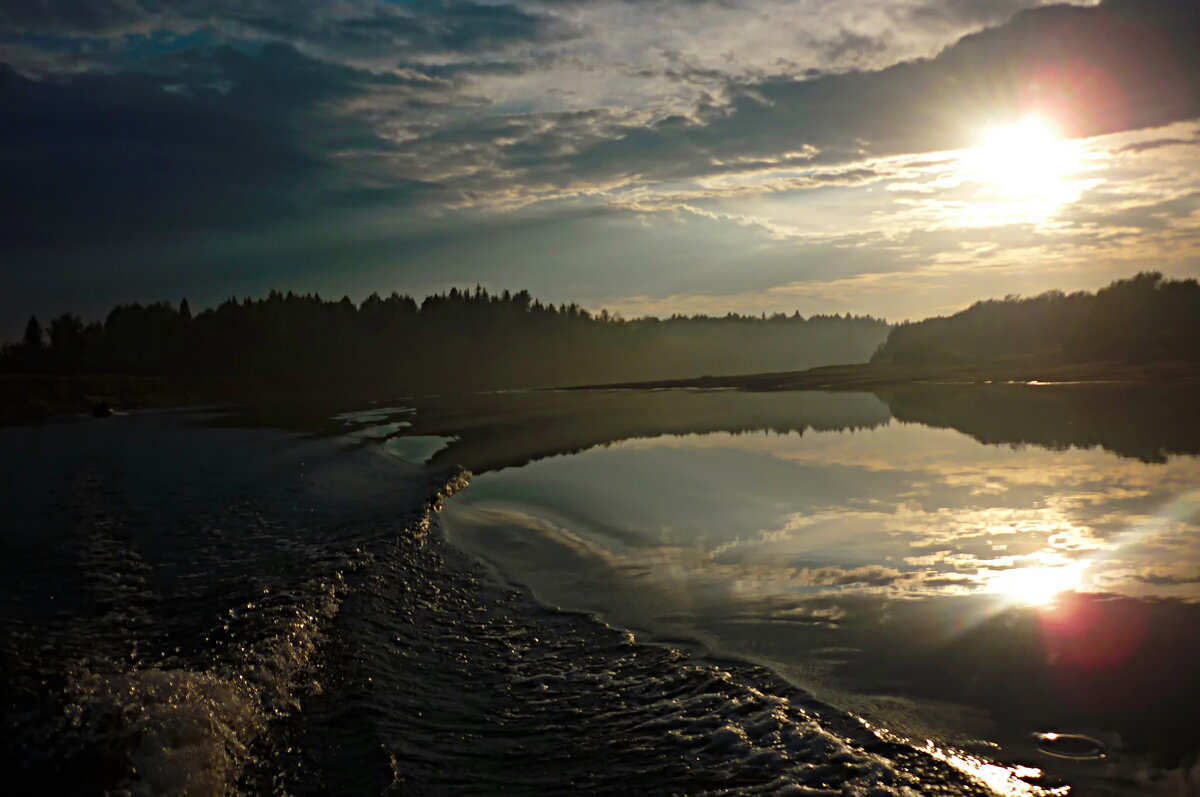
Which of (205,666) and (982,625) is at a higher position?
(982,625)

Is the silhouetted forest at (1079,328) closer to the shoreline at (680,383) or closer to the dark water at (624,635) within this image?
the shoreline at (680,383)

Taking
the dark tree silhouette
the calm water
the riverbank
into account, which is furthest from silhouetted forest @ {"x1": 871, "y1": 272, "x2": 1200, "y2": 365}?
the dark tree silhouette

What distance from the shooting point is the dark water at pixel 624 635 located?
19.2ft

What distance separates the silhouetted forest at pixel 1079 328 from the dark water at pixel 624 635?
57937 mm

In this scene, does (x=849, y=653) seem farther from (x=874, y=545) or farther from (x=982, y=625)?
(x=874, y=545)

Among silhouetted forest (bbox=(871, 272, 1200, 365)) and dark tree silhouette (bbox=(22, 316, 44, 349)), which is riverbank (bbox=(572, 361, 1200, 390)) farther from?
dark tree silhouette (bbox=(22, 316, 44, 349))

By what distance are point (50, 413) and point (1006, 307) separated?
10058cm

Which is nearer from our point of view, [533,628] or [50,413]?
[533,628]

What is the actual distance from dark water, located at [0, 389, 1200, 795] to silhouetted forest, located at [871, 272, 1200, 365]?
5794 centimetres

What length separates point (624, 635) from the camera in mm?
8695

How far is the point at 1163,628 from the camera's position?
7828mm

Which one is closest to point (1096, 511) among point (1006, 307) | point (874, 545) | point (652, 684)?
point (874, 545)

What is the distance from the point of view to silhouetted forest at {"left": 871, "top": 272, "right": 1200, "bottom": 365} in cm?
6781

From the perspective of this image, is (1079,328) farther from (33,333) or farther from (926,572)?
(33,333)
